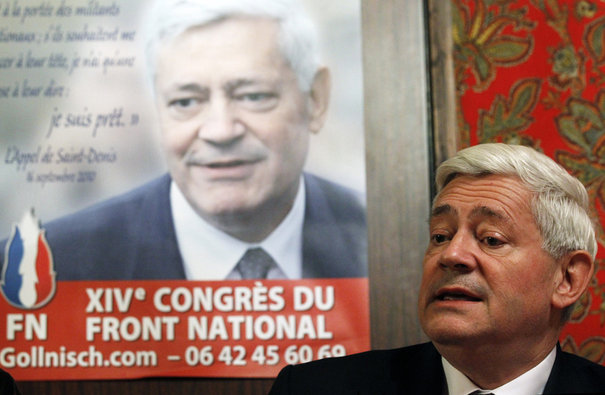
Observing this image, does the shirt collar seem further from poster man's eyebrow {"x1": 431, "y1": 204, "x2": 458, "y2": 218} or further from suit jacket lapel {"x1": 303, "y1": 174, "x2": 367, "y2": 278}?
suit jacket lapel {"x1": 303, "y1": 174, "x2": 367, "y2": 278}

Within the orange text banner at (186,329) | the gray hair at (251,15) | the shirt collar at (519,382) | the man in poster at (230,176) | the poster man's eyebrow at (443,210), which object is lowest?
the shirt collar at (519,382)

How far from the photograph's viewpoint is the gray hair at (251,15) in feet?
6.47

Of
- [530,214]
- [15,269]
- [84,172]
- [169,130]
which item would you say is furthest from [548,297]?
[15,269]

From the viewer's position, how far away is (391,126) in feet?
6.41

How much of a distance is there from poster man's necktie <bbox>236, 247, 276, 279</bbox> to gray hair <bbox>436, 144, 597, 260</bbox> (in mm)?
581

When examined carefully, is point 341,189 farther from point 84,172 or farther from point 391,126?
point 84,172

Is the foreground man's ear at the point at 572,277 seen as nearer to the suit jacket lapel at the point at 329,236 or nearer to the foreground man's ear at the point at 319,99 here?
the suit jacket lapel at the point at 329,236

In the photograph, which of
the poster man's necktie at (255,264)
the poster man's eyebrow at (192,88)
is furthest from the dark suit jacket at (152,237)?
the poster man's eyebrow at (192,88)

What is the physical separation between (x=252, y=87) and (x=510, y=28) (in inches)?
27.9

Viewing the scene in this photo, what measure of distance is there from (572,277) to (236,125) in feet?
3.04

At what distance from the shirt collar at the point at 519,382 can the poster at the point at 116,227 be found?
37cm

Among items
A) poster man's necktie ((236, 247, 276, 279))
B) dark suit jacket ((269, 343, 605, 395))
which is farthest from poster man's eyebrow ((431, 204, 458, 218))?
poster man's necktie ((236, 247, 276, 279))

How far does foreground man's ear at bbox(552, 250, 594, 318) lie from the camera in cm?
153

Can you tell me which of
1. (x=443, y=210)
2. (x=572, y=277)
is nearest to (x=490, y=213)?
(x=443, y=210)
